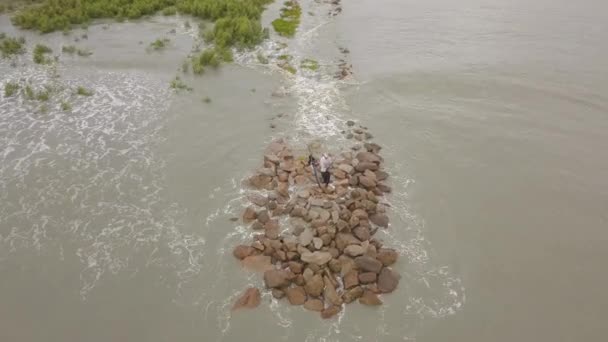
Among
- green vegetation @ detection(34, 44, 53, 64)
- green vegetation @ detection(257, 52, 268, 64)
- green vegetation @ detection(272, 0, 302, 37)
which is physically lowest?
green vegetation @ detection(34, 44, 53, 64)

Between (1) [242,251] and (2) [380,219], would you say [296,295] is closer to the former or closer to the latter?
(1) [242,251]

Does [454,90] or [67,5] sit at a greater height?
[67,5]

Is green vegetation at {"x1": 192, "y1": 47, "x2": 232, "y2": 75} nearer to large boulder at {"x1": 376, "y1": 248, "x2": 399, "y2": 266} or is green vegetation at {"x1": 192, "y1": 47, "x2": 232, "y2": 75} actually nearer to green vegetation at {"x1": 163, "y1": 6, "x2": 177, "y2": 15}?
green vegetation at {"x1": 163, "y1": 6, "x2": 177, "y2": 15}

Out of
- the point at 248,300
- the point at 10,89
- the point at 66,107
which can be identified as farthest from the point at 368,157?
the point at 10,89

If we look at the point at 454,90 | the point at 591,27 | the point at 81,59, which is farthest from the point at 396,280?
the point at 591,27

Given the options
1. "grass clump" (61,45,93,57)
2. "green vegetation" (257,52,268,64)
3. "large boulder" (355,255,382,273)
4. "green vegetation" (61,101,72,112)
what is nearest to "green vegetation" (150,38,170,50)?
"grass clump" (61,45,93,57)

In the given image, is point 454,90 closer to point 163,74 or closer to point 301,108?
point 301,108
